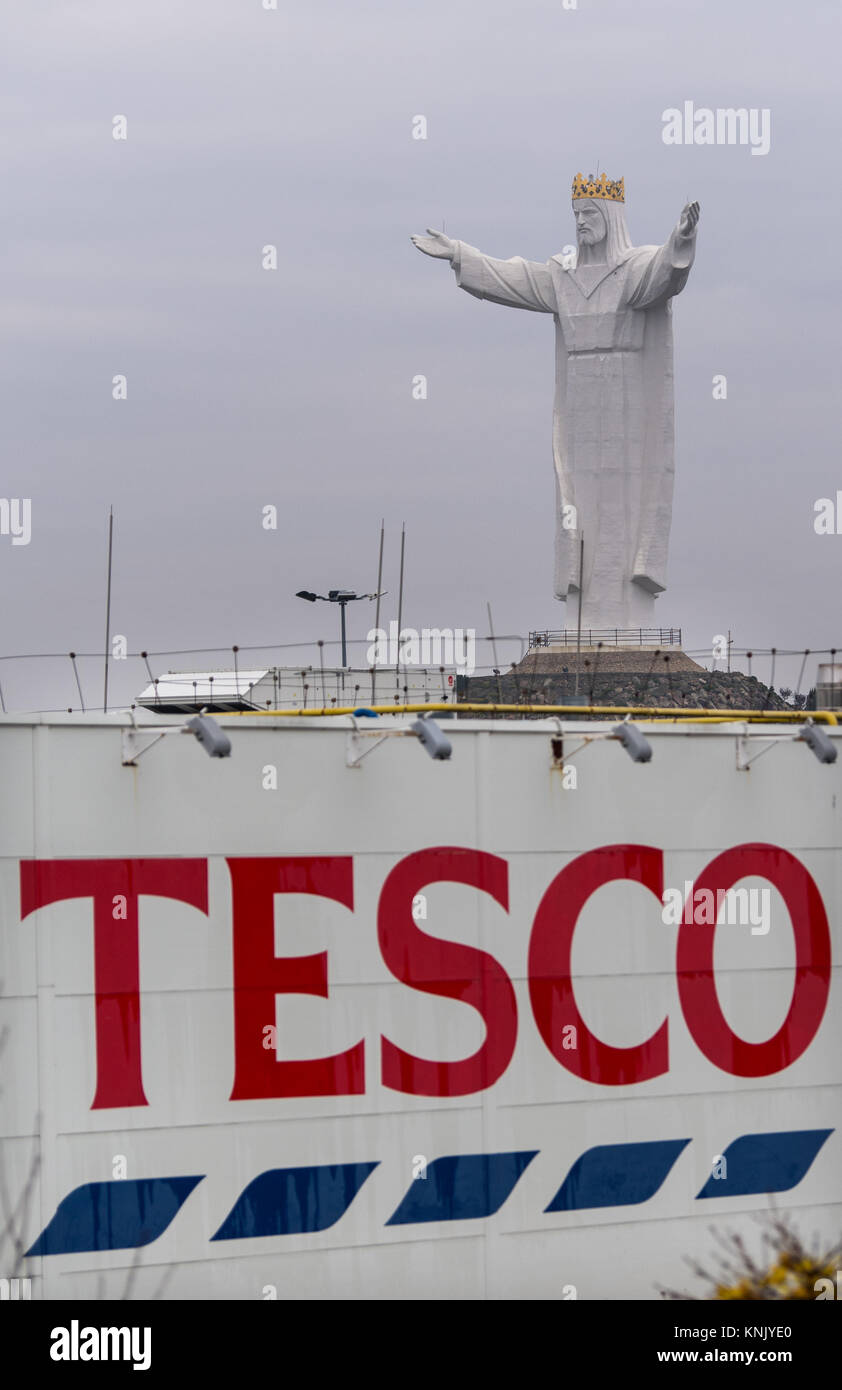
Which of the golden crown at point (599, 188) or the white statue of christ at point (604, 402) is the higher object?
the golden crown at point (599, 188)

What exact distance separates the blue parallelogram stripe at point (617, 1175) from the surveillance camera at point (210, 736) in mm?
6513

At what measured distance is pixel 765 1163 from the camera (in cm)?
2255

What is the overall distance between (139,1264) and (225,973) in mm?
3106

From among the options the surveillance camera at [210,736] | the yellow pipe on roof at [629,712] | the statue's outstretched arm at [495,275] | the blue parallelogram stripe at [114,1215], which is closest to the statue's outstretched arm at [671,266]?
the statue's outstretched arm at [495,275]

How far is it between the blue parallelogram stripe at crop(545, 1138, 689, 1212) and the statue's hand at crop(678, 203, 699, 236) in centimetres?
3308

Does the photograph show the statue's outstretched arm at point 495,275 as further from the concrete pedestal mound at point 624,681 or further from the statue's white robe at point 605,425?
the concrete pedestal mound at point 624,681

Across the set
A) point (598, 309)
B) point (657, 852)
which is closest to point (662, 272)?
point (598, 309)

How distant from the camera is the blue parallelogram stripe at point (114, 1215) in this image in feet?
62.6

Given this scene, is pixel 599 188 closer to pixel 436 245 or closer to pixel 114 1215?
pixel 436 245

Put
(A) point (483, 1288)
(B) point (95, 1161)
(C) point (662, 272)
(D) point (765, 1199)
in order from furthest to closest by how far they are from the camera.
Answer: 1. (C) point (662, 272)
2. (D) point (765, 1199)
3. (A) point (483, 1288)
4. (B) point (95, 1161)

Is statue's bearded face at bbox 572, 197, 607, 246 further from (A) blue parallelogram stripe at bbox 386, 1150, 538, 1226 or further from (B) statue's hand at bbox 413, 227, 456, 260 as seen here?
(A) blue parallelogram stripe at bbox 386, 1150, 538, 1226

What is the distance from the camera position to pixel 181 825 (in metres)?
20.0

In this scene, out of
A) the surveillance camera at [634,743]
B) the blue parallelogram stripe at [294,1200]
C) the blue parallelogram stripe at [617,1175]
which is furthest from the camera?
the blue parallelogram stripe at [617,1175]
